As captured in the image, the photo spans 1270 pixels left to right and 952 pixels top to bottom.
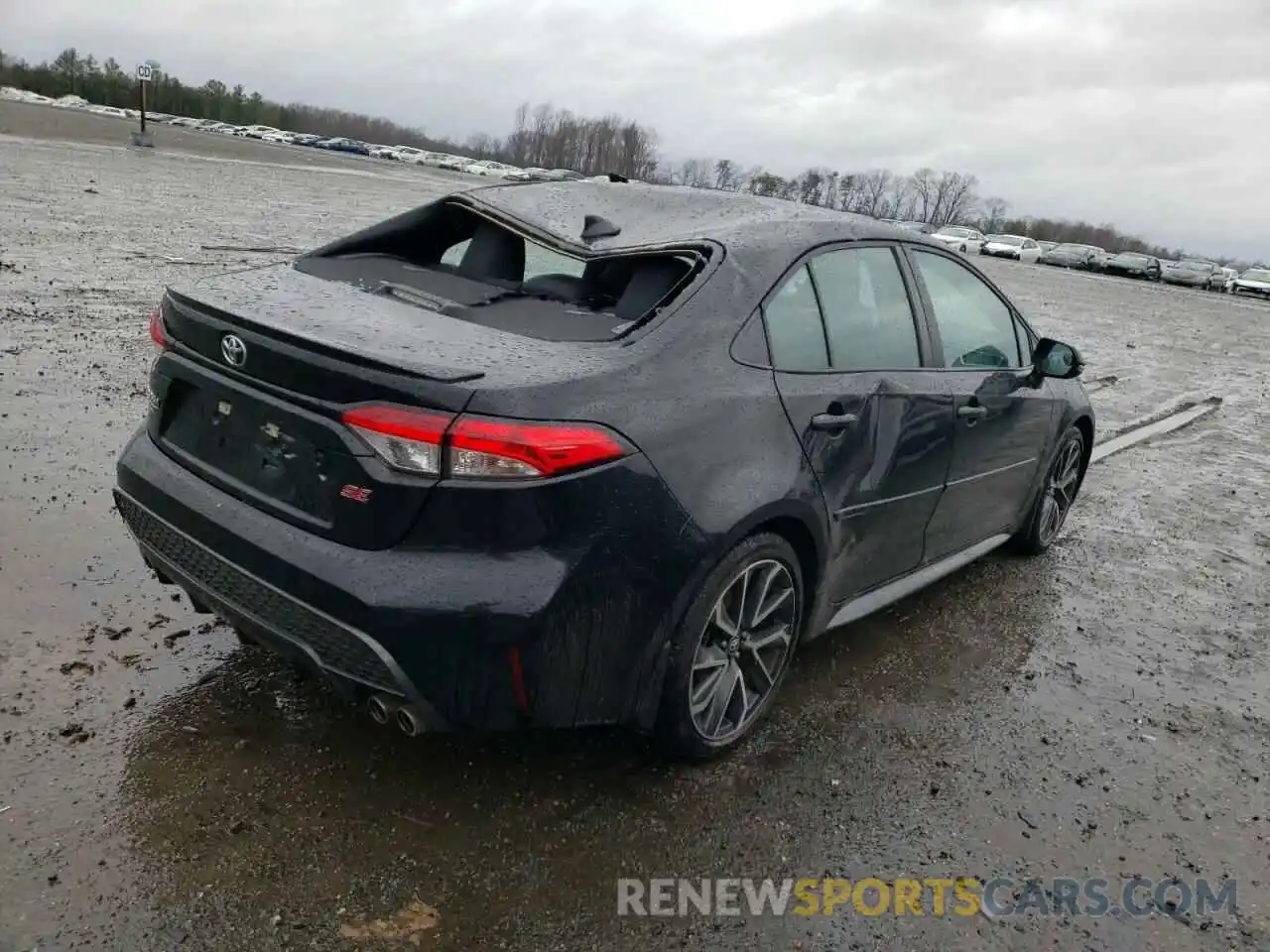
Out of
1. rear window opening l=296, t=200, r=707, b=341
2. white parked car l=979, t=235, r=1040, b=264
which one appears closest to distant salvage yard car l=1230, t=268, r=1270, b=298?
white parked car l=979, t=235, r=1040, b=264

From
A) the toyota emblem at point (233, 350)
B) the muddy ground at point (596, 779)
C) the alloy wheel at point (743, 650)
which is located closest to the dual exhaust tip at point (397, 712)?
the muddy ground at point (596, 779)

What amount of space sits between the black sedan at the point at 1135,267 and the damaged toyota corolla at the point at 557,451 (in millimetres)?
59296

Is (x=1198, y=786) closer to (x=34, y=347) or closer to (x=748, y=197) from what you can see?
(x=748, y=197)

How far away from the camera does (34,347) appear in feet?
23.0

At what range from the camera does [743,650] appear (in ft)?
10.5

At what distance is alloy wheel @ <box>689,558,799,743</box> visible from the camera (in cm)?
304

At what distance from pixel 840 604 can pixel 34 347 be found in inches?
243

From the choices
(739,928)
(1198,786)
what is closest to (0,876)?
(739,928)

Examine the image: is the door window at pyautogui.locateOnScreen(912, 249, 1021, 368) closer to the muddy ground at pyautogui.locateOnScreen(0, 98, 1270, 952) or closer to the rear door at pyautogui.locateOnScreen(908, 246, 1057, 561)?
the rear door at pyautogui.locateOnScreen(908, 246, 1057, 561)

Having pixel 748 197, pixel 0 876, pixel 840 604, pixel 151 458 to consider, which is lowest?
pixel 0 876

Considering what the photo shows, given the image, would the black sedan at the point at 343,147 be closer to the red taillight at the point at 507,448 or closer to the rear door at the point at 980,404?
the rear door at the point at 980,404

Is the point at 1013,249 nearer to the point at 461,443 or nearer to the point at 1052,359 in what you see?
the point at 1052,359

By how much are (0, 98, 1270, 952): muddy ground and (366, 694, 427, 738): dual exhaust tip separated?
37 cm

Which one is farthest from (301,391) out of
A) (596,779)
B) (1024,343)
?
(1024,343)
